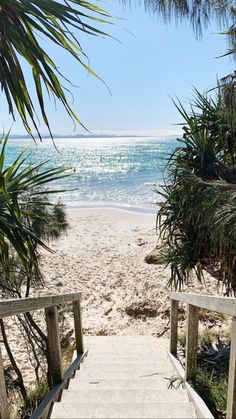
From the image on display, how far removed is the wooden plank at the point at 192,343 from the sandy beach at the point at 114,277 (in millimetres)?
3104

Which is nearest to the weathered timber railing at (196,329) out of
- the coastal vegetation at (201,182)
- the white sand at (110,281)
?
the coastal vegetation at (201,182)

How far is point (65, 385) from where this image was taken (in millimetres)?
2525

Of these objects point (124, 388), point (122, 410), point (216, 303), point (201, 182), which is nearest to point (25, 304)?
point (122, 410)

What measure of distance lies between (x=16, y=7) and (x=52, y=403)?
2.29 metres

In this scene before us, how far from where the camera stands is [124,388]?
8.59 ft

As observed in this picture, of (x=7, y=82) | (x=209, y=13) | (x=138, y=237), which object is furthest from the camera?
(x=138, y=237)

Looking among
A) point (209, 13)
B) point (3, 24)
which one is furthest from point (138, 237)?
point (3, 24)

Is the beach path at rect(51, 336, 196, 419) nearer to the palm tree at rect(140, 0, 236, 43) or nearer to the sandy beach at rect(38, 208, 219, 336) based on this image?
the sandy beach at rect(38, 208, 219, 336)

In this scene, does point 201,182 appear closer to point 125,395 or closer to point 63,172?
point 63,172

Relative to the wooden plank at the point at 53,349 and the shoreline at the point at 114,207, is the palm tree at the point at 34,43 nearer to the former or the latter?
A: the wooden plank at the point at 53,349

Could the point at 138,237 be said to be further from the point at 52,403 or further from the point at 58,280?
the point at 52,403

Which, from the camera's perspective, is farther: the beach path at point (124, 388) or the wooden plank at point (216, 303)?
the beach path at point (124, 388)

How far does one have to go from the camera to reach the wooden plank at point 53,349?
2432 mm

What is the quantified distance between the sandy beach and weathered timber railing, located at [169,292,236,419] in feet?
7.44
